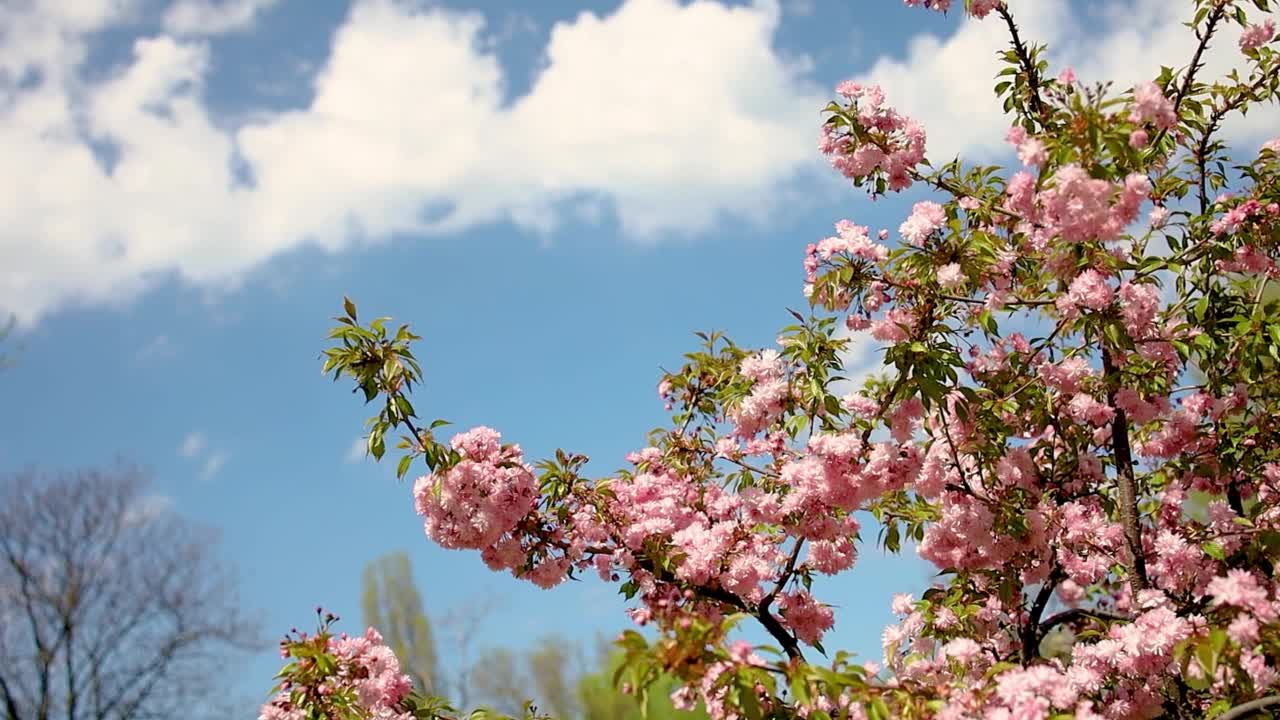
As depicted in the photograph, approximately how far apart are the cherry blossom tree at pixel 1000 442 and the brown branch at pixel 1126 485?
12 mm

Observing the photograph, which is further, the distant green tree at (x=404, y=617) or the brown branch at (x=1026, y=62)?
the distant green tree at (x=404, y=617)

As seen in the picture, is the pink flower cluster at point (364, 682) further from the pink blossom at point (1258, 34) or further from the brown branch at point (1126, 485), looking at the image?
the pink blossom at point (1258, 34)

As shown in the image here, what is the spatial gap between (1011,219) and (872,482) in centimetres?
129

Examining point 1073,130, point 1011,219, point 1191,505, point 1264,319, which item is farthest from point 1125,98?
point 1191,505

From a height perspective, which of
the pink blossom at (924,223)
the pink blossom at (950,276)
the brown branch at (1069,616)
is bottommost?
the brown branch at (1069,616)

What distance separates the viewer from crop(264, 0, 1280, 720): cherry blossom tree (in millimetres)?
3398

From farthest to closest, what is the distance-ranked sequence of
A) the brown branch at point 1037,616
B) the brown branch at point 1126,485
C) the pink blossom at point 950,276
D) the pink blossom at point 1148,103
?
the brown branch at point 1037,616 → the brown branch at point 1126,485 → the pink blossom at point 950,276 → the pink blossom at point 1148,103

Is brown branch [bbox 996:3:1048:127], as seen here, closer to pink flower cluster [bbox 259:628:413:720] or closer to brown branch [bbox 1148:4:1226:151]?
brown branch [bbox 1148:4:1226:151]

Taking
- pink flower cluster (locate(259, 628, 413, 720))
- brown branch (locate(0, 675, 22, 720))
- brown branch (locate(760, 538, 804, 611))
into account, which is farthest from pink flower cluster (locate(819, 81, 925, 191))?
brown branch (locate(0, 675, 22, 720))

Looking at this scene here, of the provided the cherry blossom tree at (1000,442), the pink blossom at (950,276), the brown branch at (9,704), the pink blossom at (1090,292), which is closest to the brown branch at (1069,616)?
the cherry blossom tree at (1000,442)

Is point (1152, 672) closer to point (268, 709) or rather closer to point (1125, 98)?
point (1125, 98)

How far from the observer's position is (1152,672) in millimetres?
3592

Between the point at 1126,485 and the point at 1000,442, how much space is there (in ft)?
1.64

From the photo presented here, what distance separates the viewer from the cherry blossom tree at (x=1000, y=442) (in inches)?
134
